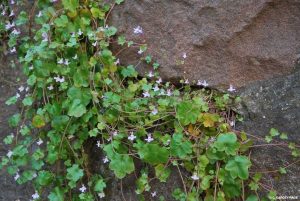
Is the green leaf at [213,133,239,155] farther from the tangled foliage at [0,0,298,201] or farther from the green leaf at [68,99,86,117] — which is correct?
the green leaf at [68,99,86,117]

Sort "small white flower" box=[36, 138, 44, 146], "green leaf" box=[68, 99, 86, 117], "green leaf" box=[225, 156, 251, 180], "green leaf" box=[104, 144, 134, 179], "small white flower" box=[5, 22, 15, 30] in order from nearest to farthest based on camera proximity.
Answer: "green leaf" box=[225, 156, 251, 180] < "green leaf" box=[104, 144, 134, 179] < "green leaf" box=[68, 99, 86, 117] < "small white flower" box=[36, 138, 44, 146] < "small white flower" box=[5, 22, 15, 30]

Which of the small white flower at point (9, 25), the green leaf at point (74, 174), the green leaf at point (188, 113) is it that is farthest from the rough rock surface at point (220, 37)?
the small white flower at point (9, 25)

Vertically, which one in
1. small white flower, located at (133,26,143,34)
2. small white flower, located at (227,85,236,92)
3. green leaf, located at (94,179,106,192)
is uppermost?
small white flower, located at (133,26,143,34)

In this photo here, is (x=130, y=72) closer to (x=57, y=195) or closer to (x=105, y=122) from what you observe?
(x=105, y=122)

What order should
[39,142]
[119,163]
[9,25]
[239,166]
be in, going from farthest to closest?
[9,25] → [39,142] → [119,163] → [239,166]

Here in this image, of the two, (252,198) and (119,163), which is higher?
(119,163)

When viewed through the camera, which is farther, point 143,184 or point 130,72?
point 130,72

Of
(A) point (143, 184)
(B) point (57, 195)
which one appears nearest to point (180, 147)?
(A) point (143, 184)

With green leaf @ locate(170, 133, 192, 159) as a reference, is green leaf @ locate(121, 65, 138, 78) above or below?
above

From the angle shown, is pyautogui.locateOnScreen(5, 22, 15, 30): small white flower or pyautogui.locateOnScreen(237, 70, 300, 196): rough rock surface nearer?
pyautogui.locateOnScreen(237, 70, 300, 196): rough rock surface

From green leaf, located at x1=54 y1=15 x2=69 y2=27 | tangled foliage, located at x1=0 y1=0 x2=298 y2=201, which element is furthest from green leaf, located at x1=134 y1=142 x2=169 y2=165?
green leaf, located at x1=54 y1=15 x2=69 y2=27
